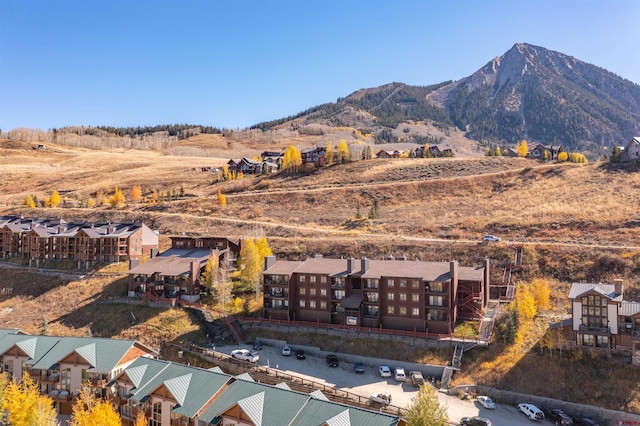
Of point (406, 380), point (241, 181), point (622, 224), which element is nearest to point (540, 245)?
point (622, 224)

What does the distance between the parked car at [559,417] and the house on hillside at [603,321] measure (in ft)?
30.7

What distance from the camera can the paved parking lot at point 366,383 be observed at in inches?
1654

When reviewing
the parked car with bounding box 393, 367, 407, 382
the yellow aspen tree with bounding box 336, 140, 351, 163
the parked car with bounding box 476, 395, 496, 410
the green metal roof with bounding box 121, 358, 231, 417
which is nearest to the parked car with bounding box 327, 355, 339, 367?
the parked car with bounding box 393, 367, 407, 382

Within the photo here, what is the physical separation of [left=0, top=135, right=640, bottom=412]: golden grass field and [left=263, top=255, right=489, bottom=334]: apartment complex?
6475 mm

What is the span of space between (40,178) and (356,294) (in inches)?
7321

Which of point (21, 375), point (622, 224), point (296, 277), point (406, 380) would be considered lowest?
point (406, 380)

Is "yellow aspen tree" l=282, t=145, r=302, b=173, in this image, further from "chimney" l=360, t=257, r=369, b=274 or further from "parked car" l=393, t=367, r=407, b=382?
"parked car" l=393, t=367, r=407, b=382

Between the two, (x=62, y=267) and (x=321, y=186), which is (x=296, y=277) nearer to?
(x=62, y=267)

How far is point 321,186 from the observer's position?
451 feet

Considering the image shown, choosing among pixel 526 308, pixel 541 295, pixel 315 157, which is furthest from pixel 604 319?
pixel 315 157

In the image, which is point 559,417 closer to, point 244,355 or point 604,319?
point 604,319

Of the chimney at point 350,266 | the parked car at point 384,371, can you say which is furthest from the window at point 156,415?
the chimney at point 350,266

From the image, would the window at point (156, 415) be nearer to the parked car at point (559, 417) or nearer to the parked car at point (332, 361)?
the parked car at point (332, 361)

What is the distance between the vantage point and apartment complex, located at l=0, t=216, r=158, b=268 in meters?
87.3
